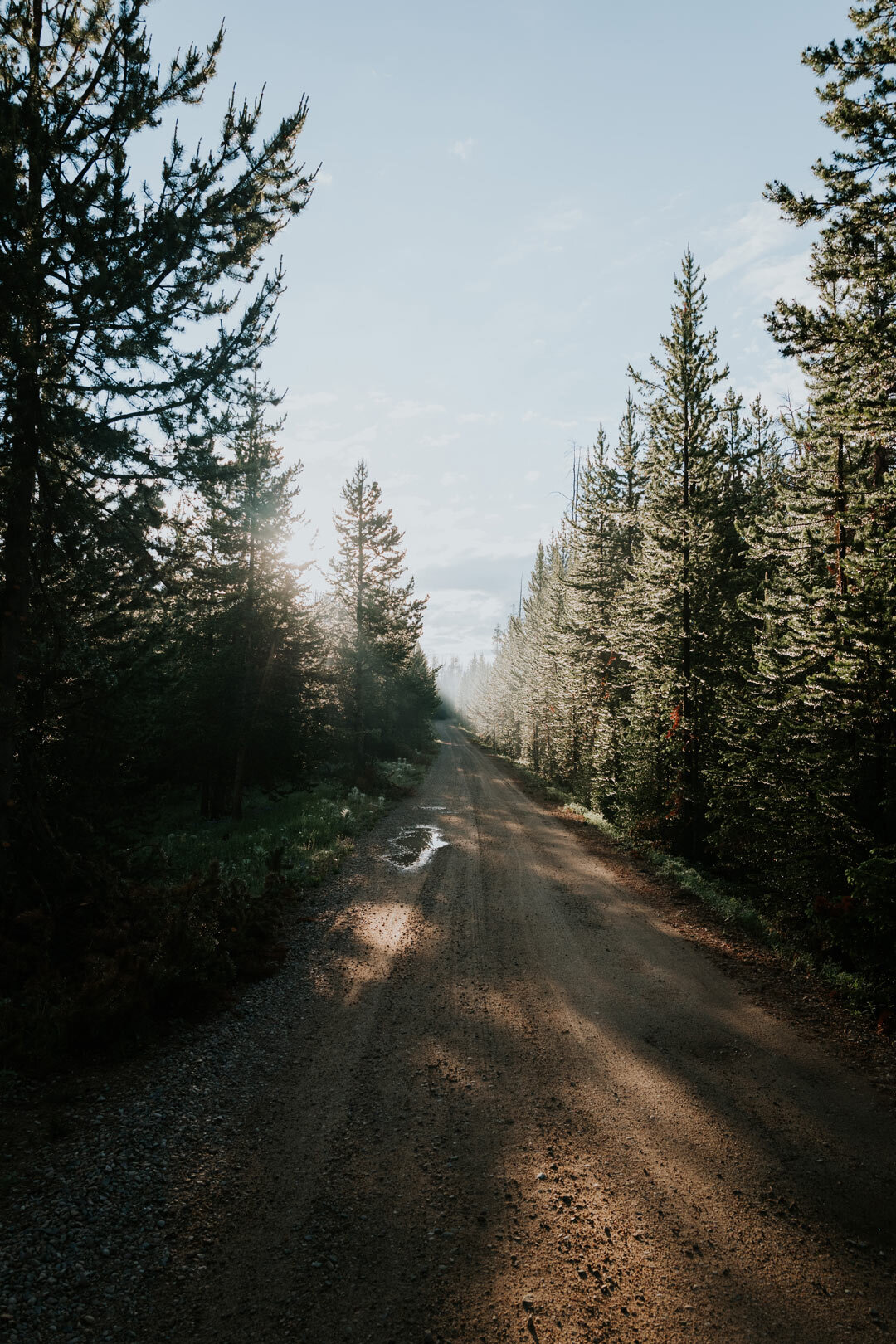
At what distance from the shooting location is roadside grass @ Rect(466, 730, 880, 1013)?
7416 millimetres

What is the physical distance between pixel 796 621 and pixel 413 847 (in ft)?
34.9

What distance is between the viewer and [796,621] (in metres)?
10.2

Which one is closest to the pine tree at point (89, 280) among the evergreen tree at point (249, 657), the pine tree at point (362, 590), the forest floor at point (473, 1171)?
the forest floor at point (473, 1171)

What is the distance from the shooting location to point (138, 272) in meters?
6.74

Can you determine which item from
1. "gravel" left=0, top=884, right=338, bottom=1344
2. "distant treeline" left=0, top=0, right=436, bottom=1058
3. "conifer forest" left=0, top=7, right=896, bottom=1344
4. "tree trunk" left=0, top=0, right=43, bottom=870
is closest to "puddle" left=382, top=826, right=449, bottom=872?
"conifer forest" left=0, top=7, right=896, bottom=1344

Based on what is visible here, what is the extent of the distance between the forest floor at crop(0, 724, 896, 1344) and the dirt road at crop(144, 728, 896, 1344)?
0.06 feet

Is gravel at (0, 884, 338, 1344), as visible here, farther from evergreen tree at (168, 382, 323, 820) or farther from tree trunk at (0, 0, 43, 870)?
evergreen tree at (168, 382, 323, 820)

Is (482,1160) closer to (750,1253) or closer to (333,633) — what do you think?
(750,1253)

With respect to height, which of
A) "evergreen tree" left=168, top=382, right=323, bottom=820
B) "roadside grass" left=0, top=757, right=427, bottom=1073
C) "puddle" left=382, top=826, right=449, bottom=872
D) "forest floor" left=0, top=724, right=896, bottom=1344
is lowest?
"puddle" left=382, top=826, right=449, bottom=872

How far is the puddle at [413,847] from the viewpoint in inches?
554

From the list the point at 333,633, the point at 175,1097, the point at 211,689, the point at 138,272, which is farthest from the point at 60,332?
the point at 333,633

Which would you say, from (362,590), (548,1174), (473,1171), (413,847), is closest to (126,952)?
(473,1171)

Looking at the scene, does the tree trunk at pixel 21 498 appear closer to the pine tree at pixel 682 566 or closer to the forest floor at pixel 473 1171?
the forest floor at pixel 473 1171

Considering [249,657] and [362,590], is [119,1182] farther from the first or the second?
[362,590]
